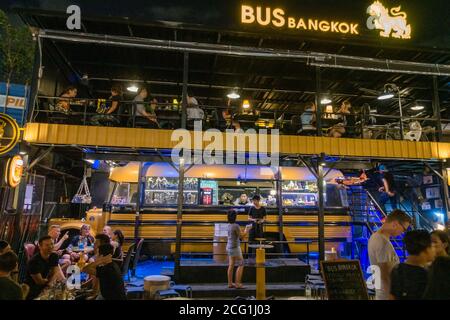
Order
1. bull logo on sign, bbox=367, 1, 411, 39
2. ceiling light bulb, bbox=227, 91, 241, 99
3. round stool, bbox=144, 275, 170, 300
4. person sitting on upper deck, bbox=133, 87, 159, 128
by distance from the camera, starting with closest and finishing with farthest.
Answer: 1. round stool, bbox=144, 275, 170, 300
2. person sitting on upper deck, bbox=133, 87, 159, 128
3. bull logo on sign, bbox=367, 1, 411, 39
4. ceiling light bulb, bbox=227, 91, 241, 99

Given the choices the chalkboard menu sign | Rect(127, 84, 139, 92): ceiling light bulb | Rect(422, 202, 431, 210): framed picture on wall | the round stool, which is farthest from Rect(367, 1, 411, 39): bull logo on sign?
the round stool

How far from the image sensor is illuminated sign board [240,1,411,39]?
31.1 feet

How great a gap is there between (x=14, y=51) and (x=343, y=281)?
39.2 feet

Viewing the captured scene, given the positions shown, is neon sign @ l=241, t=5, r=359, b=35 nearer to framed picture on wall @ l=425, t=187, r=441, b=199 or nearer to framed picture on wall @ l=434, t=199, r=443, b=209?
framed picture on wall @ l=425, t=187, r=441, b=199

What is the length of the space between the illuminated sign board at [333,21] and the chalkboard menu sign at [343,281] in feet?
24.4

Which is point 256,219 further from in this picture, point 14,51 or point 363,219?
point 14,51

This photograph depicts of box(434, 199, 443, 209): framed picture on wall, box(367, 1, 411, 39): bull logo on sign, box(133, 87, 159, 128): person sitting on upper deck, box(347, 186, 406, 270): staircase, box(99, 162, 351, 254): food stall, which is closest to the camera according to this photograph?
box(133, 87, 159, 128): person sitting on upper deck

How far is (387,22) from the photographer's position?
10156mm

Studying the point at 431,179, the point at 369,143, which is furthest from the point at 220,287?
the point at 431,179

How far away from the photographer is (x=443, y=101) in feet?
44.1

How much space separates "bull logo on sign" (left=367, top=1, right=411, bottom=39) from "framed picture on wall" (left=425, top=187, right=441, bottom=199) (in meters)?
8.24

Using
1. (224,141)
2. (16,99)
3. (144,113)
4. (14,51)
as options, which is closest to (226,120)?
(224,141)

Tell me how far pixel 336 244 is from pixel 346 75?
6401 mm
